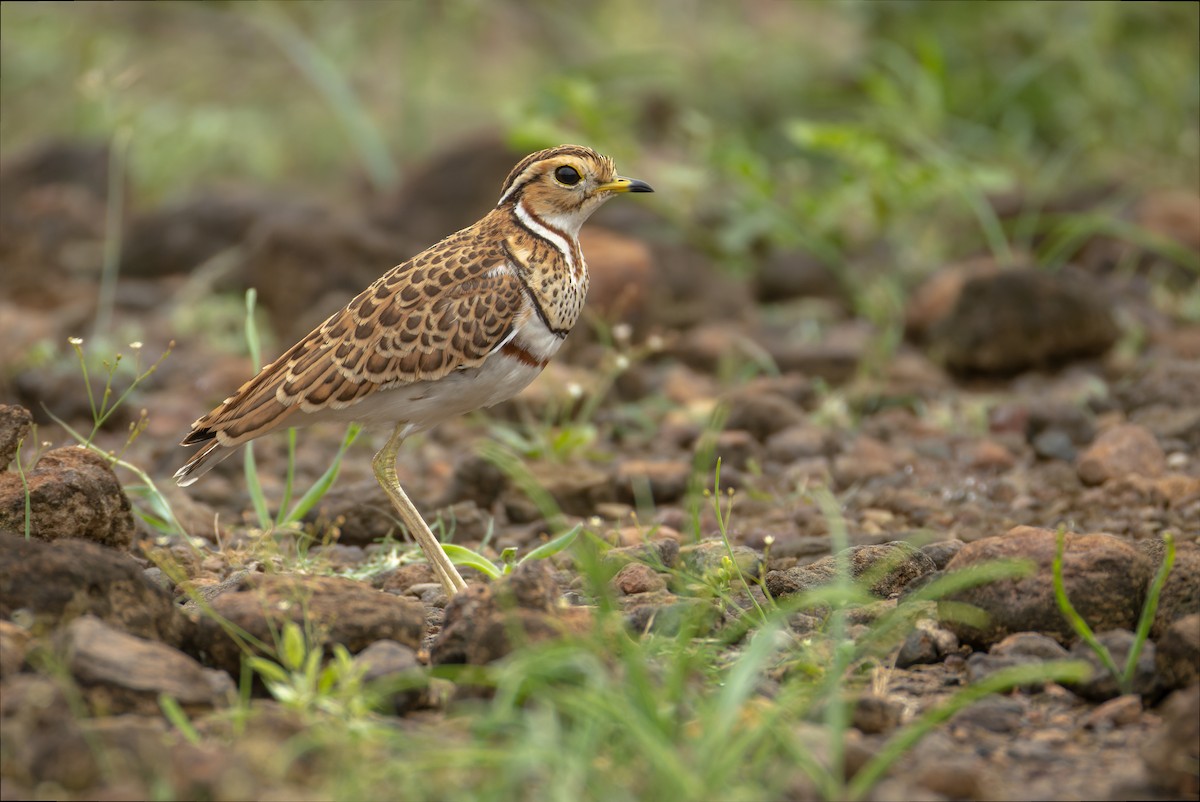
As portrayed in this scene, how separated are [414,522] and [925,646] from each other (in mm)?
1742

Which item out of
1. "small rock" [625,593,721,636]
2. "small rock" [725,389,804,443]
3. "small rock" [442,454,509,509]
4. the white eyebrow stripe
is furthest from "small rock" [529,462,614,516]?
"small rock" [625,593,721,636]

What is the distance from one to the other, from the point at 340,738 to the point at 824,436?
13.2ft

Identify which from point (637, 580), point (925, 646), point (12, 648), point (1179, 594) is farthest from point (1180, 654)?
point (12, 648)

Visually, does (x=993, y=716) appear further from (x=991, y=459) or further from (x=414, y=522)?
(x=991, y=459)

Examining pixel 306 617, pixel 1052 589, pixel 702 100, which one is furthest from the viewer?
pixel 702 100

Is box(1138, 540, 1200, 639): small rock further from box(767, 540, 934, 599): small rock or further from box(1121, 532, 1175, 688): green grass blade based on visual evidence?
box(767, 540, 934, 599): small rock

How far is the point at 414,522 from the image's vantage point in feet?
15.7

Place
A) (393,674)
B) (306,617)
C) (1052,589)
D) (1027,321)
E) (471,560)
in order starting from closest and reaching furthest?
(393,674) < (306,617) < (1052,589) < (471,560) < (1027,321)

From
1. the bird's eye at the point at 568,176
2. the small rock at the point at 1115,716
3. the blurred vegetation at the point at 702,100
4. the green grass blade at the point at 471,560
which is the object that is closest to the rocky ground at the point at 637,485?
the small rock at the point at 1115,716

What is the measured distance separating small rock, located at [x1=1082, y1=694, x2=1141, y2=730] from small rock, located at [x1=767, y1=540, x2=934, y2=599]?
85 centimetres

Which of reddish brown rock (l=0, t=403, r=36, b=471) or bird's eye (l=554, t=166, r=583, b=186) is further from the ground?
bird's eye (l=554, t=166, r=583, b=186)

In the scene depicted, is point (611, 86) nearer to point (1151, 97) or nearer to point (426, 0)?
point (426, 0)

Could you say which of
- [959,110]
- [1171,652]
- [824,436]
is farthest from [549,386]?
[959,110]

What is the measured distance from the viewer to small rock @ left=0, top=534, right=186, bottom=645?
140 inches
